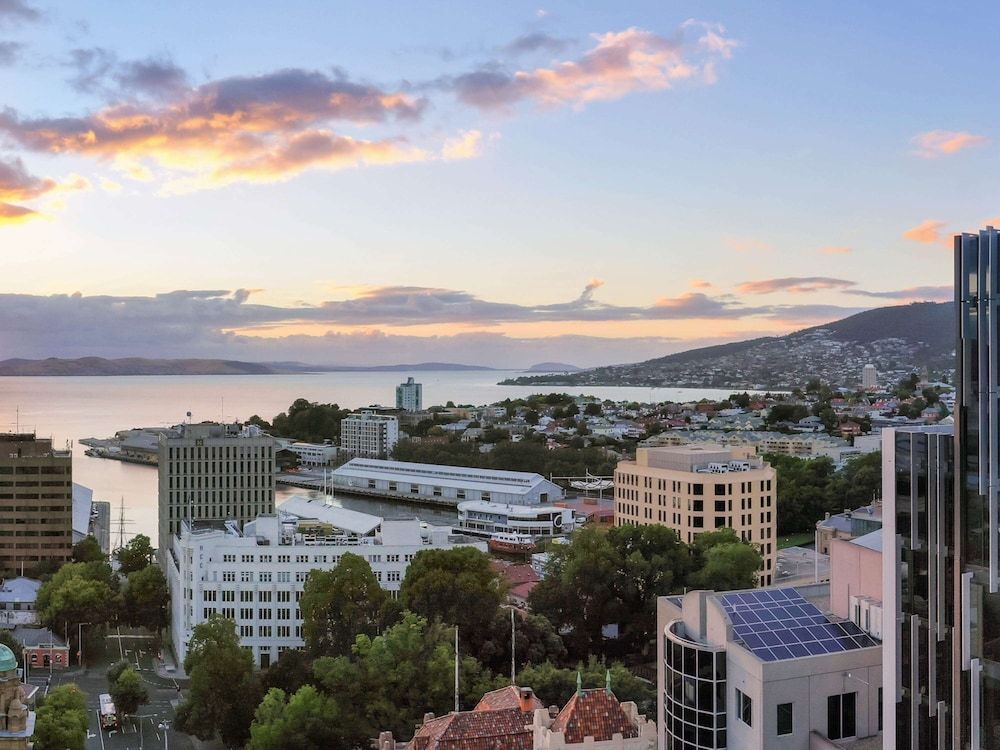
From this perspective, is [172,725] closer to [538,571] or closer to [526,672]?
[526,672]

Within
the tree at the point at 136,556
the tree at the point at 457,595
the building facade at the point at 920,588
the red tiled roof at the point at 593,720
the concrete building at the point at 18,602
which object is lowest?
the concrete building at the point at 18,602

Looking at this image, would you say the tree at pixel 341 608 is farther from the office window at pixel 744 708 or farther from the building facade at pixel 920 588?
the building facade at pixel 920 588

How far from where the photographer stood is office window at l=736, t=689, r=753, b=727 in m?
16.0

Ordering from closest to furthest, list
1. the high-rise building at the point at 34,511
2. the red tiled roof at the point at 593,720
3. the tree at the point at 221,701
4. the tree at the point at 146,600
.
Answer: the red tiled roof at the point at 593,720, the tree at the point at 221,701, the tree at the point at 146,600, the high-rise building at the point at 34,511

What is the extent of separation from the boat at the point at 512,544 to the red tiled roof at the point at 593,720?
4933cm

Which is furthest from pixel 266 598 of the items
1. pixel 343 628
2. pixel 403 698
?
pixel 403 698

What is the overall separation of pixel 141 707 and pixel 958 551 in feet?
94.5

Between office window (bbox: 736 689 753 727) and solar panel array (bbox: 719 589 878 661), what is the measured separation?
70 cm

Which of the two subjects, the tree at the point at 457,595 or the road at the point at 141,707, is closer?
the road at the point at 141,707

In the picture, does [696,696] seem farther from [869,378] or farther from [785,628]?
[869,378]

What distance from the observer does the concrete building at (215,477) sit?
5781cm

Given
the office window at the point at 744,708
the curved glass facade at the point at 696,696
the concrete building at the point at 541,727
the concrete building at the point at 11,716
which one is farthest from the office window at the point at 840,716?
the concrete building at the point at 11,716

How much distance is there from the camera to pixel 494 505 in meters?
81.2

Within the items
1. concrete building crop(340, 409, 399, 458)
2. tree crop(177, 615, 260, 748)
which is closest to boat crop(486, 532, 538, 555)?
tree crop(177, 615, 260, 748)
